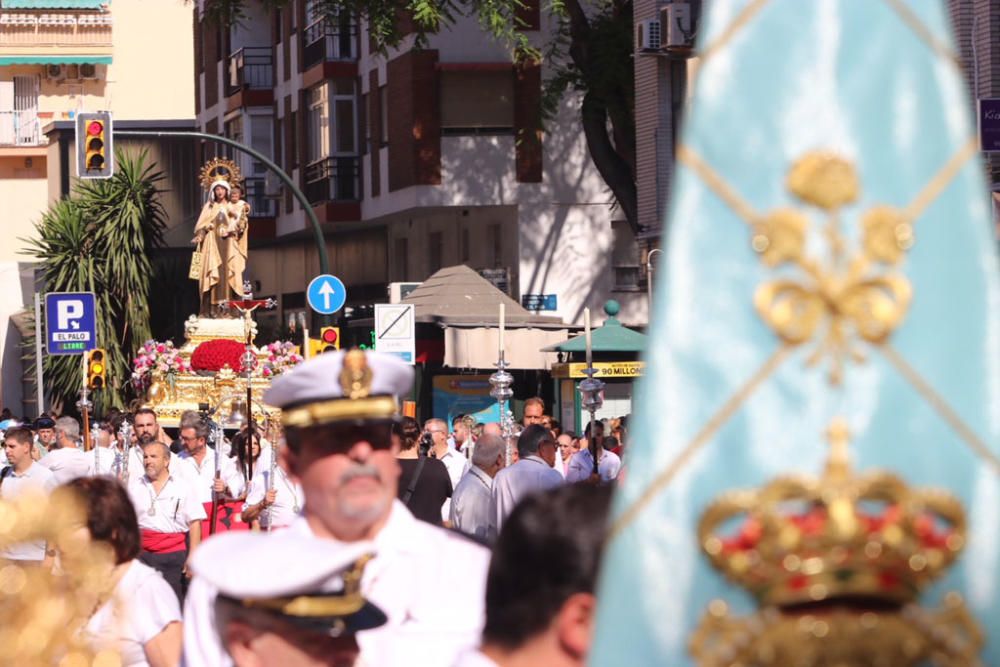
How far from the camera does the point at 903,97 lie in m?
1.97

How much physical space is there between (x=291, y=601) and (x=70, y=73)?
66390 mm

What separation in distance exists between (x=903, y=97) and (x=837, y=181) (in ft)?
0.35

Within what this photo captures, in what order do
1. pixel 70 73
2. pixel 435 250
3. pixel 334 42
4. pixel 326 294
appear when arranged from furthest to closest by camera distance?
pixel 70 73 → pixel 334 42 → pixel 435 250 → pixel 326 294

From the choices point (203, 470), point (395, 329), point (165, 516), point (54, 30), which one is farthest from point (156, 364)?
point (54, 30)

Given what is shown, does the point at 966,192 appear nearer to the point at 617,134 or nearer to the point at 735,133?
the point at 735,133

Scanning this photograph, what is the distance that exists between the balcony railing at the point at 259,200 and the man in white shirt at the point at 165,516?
37.2 m

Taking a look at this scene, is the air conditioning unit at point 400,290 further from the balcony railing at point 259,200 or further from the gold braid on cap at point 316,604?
the gold braid on cap at point 316,604

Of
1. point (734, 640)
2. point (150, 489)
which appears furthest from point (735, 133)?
point (150, 489)

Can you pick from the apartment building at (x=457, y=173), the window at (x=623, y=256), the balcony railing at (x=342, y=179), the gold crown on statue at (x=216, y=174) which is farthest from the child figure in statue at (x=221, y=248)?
the balcony railing at (x=342, y=179)

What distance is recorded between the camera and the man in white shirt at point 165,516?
1231cm

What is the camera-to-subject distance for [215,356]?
28922 mm

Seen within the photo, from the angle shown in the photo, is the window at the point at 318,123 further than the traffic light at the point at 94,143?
Yes

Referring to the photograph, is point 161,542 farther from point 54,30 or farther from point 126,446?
point 54,30

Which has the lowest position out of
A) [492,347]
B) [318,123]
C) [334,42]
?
[492,347]
